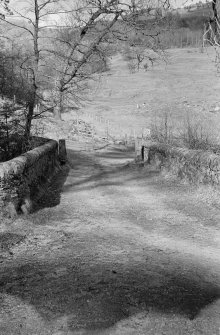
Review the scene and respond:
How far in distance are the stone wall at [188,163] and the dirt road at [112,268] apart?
2.41 ft

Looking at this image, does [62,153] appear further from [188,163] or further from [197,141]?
[188,163]

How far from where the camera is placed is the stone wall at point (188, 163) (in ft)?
27.9

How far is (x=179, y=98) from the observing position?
5400 cm

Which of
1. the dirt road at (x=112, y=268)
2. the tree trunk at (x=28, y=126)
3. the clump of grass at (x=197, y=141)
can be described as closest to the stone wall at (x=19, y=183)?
the dirt road at (x=112, y=268)

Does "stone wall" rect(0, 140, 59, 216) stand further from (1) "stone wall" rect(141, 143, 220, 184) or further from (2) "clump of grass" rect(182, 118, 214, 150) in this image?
(2) "clump of grass" rect(182, 118, 214, 150)

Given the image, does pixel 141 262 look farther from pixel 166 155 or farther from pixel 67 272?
pixel 166 155

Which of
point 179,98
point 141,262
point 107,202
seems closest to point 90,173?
point 107,202

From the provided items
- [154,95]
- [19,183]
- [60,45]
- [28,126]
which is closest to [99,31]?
[60,45]

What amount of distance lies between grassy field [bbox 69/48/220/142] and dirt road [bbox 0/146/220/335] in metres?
26.9

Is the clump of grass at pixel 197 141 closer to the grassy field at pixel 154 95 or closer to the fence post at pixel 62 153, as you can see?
the fence post at pixel 62 153

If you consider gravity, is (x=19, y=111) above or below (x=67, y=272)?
above

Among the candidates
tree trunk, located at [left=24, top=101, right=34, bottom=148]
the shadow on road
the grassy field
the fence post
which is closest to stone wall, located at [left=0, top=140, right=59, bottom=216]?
the shadow on road

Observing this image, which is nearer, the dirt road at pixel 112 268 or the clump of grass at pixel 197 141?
the dirt road at pixel 112 268

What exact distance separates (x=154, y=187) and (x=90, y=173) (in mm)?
3474
